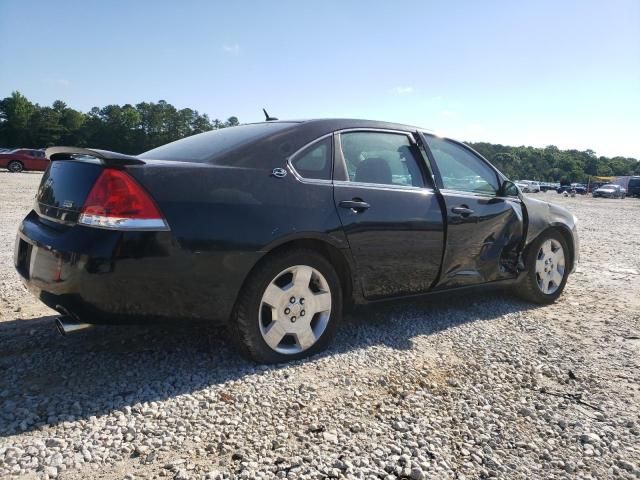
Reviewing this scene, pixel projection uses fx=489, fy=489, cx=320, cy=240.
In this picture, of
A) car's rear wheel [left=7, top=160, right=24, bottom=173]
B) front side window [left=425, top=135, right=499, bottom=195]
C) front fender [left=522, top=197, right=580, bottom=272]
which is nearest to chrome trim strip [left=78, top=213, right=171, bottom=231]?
front side window [left=425, top=135, right=499, bottom=195]

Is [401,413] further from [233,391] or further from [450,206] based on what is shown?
[450,206]

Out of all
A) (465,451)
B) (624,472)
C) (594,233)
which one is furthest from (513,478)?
(594,233)

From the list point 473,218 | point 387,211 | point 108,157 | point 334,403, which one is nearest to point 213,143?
point 108,157

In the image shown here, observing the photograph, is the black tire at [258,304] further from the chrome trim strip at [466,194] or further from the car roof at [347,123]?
the chrome trim strip at [466,194]

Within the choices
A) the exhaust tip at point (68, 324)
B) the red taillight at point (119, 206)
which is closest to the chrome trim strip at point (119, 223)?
the red taillight at point (119, 206)

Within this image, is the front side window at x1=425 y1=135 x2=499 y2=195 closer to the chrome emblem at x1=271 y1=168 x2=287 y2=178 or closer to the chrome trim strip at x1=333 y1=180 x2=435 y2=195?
the chrome trim strip at x1=333 y1=180 x2=435 y2=195

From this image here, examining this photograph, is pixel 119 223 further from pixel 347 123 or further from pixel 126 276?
pixel 347 123

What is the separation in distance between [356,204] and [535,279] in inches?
92.8

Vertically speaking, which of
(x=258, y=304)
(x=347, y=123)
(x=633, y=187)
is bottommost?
(x=258, y=304)

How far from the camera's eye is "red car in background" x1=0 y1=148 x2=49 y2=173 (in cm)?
2967

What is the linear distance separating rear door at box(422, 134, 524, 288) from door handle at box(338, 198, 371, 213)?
83 centimetres

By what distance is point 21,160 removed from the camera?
29.8m

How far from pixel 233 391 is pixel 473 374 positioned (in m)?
1.46

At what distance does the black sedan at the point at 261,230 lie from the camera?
2.46 meters
